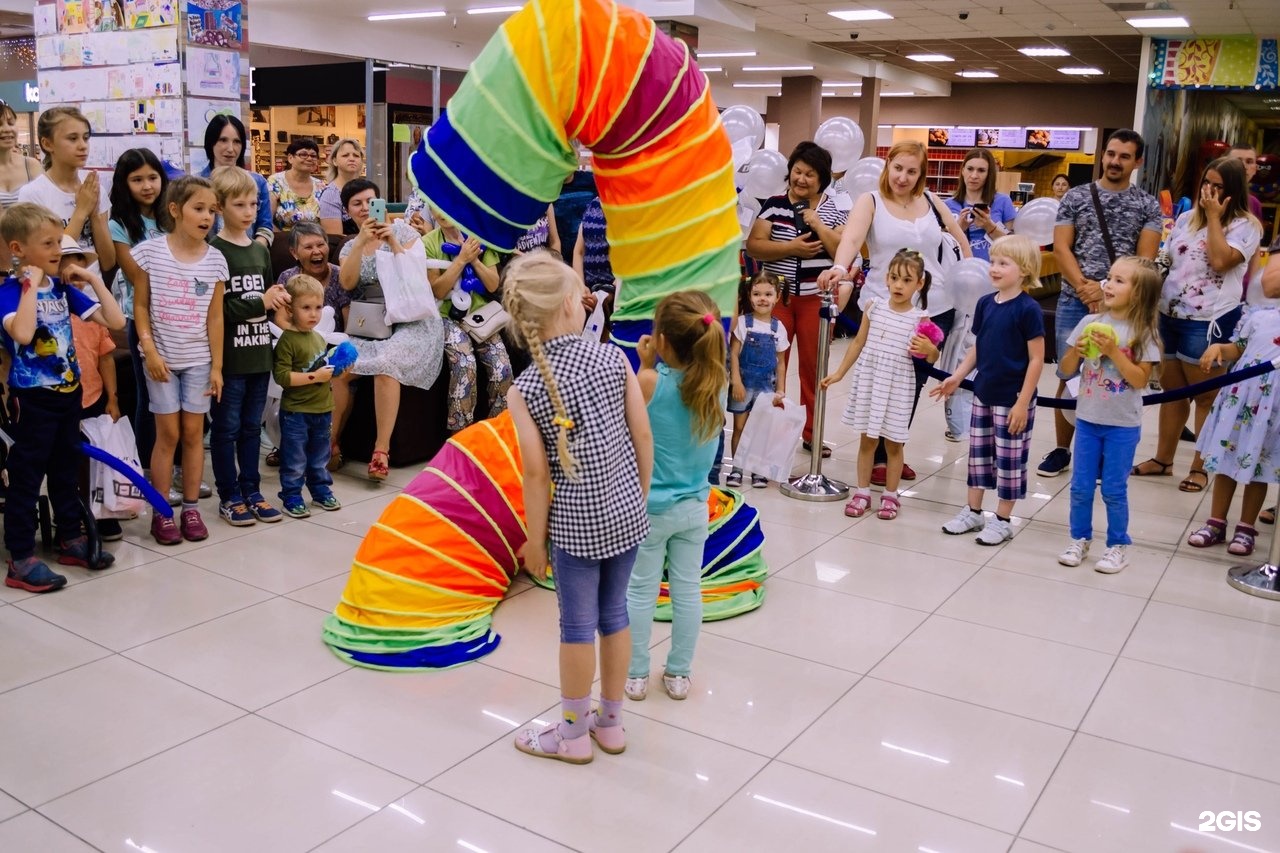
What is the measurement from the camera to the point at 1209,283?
486 centimetres

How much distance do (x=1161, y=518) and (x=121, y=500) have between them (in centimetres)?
→ 440

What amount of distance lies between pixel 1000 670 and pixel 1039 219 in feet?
9.53

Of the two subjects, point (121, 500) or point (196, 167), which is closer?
point (121, 500)

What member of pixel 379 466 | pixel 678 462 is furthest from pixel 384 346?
pixel 678 462

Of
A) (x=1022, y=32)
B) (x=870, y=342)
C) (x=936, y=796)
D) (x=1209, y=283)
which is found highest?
(x=1022, y=32)

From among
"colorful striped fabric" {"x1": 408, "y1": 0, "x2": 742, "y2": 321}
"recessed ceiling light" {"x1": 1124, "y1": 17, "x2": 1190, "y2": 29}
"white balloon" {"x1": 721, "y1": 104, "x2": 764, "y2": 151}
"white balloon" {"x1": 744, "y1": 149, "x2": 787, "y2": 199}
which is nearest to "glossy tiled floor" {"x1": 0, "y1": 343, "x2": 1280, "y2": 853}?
"colorful striped fabric" {"x1": 408, "y1": 0, "x2": 742, "y2": 321}

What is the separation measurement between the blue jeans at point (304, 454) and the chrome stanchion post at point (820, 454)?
2105mm

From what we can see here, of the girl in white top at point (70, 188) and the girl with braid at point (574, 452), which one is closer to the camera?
the girl with braid at point (574, 452)

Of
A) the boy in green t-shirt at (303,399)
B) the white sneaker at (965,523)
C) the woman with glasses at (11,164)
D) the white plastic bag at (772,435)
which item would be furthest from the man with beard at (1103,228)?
the woman with glasses at (11,164)

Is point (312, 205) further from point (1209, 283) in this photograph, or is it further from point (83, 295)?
point (1209, 283)

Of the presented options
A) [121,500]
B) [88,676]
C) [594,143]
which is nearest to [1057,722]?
Answer: [594,143]

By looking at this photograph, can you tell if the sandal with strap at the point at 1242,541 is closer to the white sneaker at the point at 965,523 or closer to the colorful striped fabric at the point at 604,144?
the white sneaker at the point at 965,523

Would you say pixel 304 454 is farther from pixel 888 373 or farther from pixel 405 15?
pixel 405 15

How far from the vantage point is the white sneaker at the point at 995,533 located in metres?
4.31
